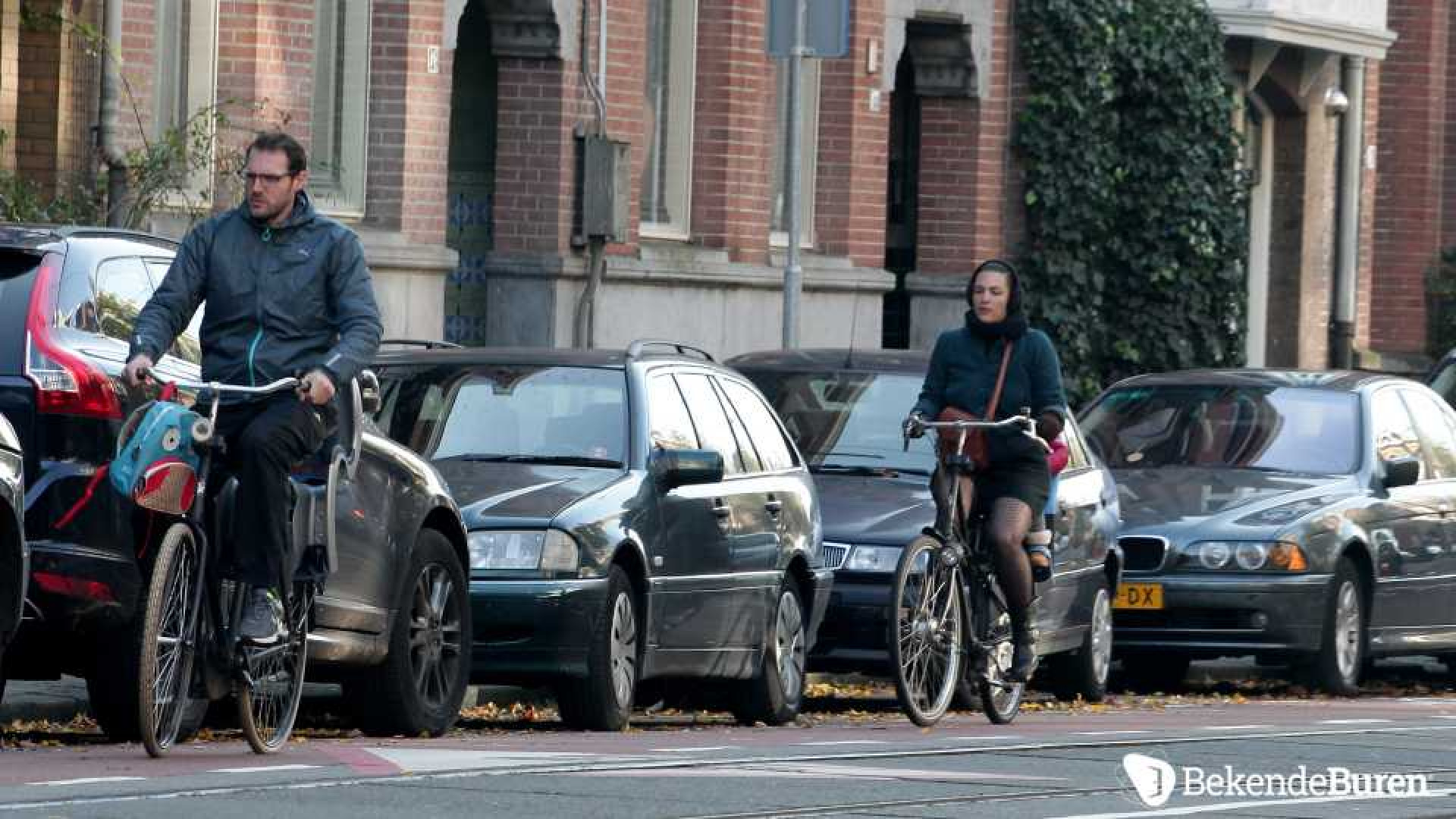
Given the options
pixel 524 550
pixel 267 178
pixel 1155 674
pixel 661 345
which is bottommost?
pixel 1155 674

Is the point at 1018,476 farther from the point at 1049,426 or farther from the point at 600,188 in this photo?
the point at 600,188

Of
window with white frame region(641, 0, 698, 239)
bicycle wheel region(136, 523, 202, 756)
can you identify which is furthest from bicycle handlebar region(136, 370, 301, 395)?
window with white frame region(641, 0, 698, 239)

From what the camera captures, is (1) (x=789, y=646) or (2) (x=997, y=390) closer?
(2) (x=997, y=390)

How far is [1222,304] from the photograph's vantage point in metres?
32.9

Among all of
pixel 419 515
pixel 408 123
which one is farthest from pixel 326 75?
pixel 419 515

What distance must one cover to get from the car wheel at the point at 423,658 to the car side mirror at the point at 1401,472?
7493 mm

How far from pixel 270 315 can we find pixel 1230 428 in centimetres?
958

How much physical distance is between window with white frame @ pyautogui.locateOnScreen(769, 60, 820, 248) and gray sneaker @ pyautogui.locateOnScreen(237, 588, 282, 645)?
57.3ft

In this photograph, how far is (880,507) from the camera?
53.2 ft

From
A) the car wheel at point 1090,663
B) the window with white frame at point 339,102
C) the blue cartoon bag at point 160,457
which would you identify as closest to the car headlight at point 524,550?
the blue cartoon bag at point 160,457

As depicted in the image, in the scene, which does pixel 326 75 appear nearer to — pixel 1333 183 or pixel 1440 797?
pixel 1440 797

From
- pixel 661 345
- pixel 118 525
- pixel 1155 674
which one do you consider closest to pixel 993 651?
pixel 661 345

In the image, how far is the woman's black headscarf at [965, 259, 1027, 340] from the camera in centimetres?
1411

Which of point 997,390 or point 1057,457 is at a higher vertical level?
point 997,390
